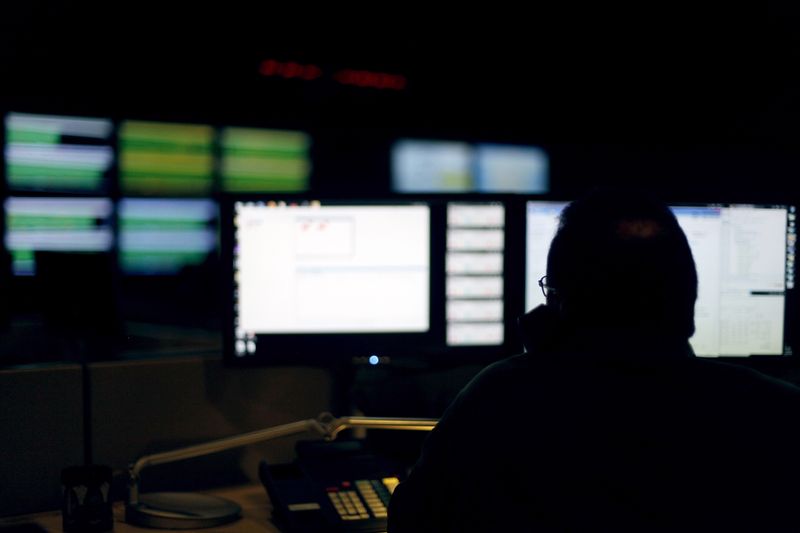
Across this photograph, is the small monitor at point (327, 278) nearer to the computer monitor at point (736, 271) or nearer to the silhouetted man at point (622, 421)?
the computer monitor at point (736, 271)

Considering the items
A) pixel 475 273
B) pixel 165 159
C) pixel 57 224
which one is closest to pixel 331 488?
pixel 475 273

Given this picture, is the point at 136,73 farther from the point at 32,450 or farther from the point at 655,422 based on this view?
the point at 655,422

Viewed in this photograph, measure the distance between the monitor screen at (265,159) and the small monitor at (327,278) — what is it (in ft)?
11.5

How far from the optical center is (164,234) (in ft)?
15.7

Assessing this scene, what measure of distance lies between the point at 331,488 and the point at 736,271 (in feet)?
2.81

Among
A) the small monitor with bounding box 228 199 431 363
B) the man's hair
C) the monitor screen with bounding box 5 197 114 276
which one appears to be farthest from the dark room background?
the man's hair

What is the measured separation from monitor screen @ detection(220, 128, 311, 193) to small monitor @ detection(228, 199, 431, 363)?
349 cm

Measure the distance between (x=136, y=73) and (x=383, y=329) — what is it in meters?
3.49

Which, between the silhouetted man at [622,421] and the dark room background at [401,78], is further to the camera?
the dark room background at [401,78]

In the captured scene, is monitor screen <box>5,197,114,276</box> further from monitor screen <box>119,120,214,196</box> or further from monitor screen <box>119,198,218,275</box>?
monitor screen <box>119,120,214,196</box>

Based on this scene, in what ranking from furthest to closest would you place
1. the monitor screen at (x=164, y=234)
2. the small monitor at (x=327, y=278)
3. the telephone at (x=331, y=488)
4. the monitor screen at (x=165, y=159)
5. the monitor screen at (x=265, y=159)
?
Answer: the monitor screen at (x=265, y=159), the monitor screen at (x=164, y=234), the monitor screen at (x=165, y=159), the small monitor at (x=327, y=278), the telephone at (x=331, y=488)

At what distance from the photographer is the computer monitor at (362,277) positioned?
1.45m

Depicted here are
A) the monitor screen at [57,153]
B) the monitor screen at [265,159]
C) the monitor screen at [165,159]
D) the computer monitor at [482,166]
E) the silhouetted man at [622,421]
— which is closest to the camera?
the silhouetted man at [622,421]

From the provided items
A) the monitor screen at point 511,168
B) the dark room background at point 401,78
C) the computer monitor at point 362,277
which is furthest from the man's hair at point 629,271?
the monitor screen at point 511,168
